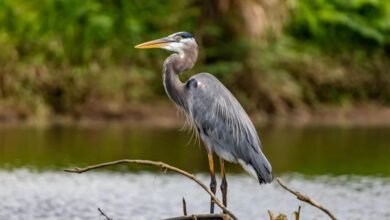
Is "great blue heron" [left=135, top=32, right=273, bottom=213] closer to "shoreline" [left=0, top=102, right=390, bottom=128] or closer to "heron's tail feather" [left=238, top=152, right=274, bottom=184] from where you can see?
"heron's tail feather" [left=238, top=152, right=274, bottom=184]

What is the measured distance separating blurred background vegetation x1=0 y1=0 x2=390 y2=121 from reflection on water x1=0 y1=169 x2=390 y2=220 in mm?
9021

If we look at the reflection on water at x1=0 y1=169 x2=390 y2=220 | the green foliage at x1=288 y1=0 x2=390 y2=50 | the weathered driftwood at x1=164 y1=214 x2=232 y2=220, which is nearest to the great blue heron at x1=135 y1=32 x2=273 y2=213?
the weathered driftwood at x1=164 y1=214 x2=232 y2=220

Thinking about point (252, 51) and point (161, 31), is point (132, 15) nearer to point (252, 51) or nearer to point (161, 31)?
point (161, 31)

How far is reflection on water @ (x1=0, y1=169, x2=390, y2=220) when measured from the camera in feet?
46.1

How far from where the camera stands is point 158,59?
29.3 m

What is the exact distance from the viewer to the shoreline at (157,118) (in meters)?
26.4

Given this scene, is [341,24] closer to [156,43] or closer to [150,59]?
[150,59]

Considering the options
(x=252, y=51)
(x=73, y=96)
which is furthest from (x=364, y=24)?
(x=73, y=96)

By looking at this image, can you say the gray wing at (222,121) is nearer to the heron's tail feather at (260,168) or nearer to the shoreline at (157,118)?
the heron's tail feather at (260,168)

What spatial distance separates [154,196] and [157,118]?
11857 millimetres

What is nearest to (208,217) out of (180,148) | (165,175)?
(165,175)

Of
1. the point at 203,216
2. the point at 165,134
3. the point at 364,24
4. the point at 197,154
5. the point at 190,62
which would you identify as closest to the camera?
the point at 203,216

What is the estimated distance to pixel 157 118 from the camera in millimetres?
27609

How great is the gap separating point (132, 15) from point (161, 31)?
2.98 feet
